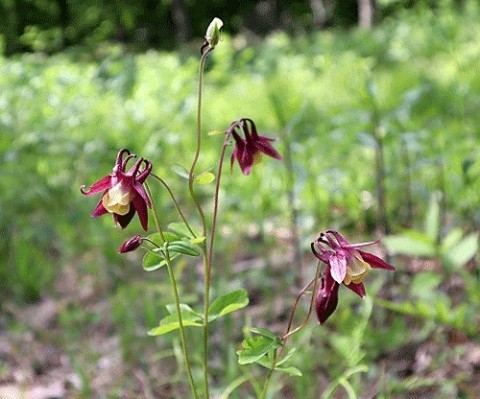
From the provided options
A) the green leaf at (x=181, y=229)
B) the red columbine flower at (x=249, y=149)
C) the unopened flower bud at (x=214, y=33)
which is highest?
the unopened flower bud at (x=214, y=33)

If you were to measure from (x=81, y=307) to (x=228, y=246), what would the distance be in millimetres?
568

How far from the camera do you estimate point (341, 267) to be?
98 cm

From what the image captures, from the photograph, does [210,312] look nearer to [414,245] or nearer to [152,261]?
[152,261]

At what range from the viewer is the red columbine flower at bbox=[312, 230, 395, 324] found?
3.22ft

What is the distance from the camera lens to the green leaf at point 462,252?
179 cm

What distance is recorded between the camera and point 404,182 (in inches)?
95.2

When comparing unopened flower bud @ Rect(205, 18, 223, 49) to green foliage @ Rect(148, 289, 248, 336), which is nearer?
unopened flower bud @ Rect(205, 18, 223, 49)

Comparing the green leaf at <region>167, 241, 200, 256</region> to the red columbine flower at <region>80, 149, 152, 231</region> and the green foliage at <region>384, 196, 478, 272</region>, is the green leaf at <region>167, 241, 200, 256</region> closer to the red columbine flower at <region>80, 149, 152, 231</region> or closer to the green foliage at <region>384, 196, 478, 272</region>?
the red columbine flower at <region>80, 149, 152, 231</region>

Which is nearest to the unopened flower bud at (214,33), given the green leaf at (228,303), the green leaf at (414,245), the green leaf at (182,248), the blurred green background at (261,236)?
the green leaf at (182,248)

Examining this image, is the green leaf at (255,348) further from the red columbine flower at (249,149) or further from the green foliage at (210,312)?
the red columbine flower at (249,149)

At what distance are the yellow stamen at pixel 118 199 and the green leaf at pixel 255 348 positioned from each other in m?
0.28

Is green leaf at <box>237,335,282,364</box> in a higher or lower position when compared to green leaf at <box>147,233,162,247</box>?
lower

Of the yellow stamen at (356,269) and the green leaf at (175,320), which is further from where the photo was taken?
the green leaf at (175,320)

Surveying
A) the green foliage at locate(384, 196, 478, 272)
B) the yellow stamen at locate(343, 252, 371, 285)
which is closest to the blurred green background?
the green foliage at locate(384, 196, 478, 272)
